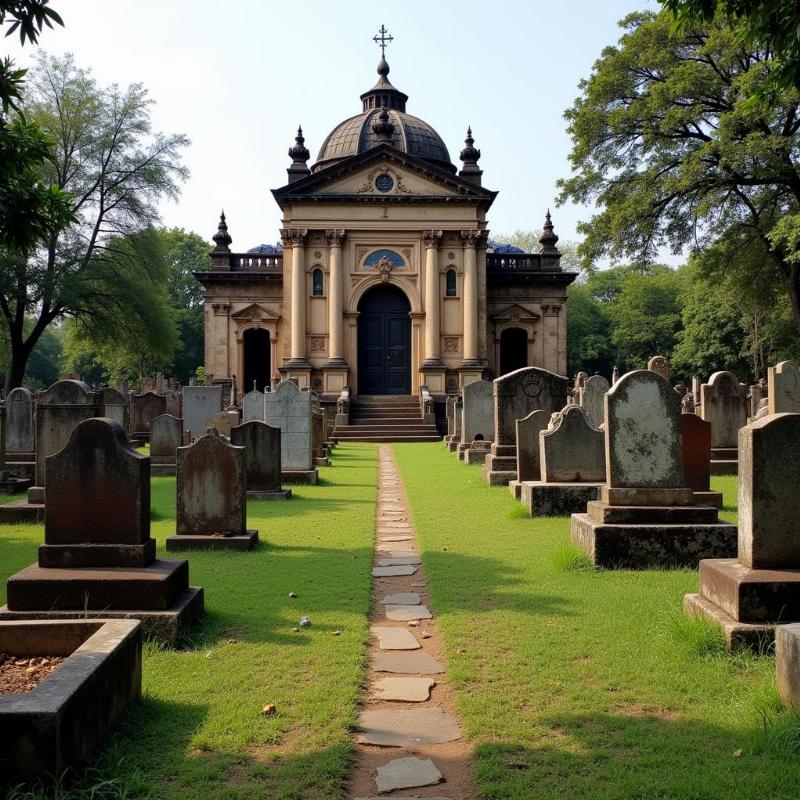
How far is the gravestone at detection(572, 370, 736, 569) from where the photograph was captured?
726cm

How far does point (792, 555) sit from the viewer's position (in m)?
5.09

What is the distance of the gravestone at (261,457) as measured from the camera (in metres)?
11.4

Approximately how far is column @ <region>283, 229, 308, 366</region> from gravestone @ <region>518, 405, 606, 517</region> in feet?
79.1

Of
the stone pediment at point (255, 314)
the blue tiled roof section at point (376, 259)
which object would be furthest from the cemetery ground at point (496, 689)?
the stone pediment at point (255, 314)

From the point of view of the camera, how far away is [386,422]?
30.3 m

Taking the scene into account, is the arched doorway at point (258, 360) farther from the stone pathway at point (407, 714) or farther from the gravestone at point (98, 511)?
the gravestone at point (98, 511)

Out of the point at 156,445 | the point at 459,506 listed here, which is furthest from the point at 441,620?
the point at 156,445

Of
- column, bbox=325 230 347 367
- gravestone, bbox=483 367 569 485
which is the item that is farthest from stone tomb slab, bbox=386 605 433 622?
column, bbox=325 230 347 367

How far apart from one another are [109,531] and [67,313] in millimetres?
28862

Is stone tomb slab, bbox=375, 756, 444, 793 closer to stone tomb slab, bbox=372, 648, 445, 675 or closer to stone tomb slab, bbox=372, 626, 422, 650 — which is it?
stone tomb slab, bbox=372, 648, 445, 675

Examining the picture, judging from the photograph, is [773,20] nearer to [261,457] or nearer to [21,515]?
[261,457]

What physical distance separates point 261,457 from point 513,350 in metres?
30.2

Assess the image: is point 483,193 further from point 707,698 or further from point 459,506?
point 707,698

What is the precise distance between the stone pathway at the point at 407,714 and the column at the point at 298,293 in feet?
89.7
